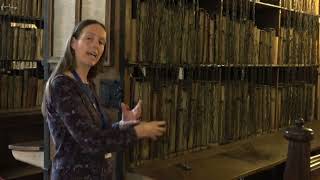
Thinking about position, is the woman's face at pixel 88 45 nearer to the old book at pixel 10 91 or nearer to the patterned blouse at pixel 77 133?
the patterned blouse at pixel 77 133

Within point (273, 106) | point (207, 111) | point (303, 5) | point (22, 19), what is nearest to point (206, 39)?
point (207, 111)

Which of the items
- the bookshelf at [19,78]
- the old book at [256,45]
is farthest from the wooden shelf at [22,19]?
the old book at [256,45]

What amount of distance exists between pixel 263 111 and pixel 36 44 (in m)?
2.10

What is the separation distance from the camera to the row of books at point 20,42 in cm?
391

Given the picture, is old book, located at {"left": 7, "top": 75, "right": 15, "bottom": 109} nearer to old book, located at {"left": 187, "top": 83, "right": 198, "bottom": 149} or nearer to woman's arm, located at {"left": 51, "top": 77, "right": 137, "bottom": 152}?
old book, located at {"left": 187, "top": 83, "right": 198, "bottom": 149}

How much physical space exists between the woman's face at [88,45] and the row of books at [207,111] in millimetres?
542

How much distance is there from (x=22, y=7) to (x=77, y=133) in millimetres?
2737

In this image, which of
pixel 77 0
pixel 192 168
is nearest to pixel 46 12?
pixel 77 0

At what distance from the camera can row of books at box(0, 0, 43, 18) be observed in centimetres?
391

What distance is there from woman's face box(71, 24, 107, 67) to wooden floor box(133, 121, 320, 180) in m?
0.73

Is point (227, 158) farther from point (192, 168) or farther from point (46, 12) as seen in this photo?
point (46, 12)

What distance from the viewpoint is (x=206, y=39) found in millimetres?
2869

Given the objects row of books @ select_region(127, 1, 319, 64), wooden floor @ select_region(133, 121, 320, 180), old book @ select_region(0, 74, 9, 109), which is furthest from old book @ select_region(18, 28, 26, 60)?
wooden floor @ select_region(133, 121, 320, 180)

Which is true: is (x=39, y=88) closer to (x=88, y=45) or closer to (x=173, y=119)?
(x=173, y=119)
